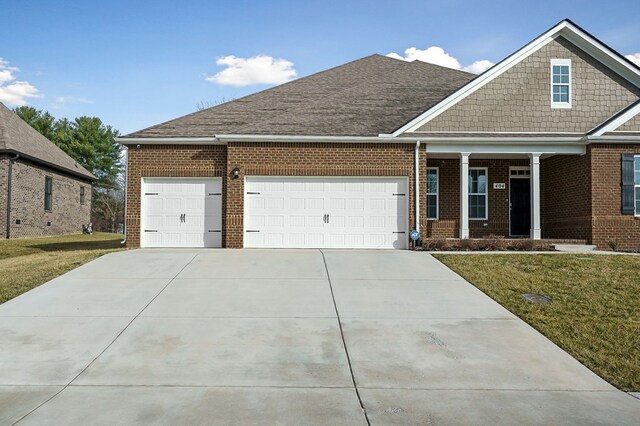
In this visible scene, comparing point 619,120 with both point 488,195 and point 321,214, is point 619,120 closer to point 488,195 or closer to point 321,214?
point 488,195

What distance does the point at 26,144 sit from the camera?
25.8m

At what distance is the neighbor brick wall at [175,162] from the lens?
15453 millimetres

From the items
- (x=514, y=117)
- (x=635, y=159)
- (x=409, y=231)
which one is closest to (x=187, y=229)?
(x=409, y=231)

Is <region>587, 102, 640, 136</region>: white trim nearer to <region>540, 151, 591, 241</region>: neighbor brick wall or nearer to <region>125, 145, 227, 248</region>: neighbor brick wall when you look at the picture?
<region>540, 151, 591, 241</region>: neighbor brick wall

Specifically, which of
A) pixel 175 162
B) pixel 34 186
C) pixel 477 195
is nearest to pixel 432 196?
pixel 477 195

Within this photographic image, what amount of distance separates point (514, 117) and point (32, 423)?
15020mm

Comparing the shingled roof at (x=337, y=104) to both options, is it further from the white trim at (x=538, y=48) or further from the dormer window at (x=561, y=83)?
the dormer window at (x=561, y=83)

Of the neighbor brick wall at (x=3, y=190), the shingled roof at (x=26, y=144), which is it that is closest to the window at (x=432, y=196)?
the shingled roof at (x=26, y=144)

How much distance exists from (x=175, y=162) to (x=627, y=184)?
13520 mm

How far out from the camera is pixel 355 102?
17750 mm

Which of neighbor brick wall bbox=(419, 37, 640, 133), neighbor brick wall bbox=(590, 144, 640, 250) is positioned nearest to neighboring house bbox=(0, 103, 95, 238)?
neighbor brick wall bbox=(419, 37, 640, 133)

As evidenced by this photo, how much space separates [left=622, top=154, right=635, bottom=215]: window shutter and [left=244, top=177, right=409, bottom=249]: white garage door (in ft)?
21.1

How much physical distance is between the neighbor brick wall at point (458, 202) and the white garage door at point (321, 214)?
9.14 ft

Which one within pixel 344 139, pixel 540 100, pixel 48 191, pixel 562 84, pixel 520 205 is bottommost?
pixel 520 205
